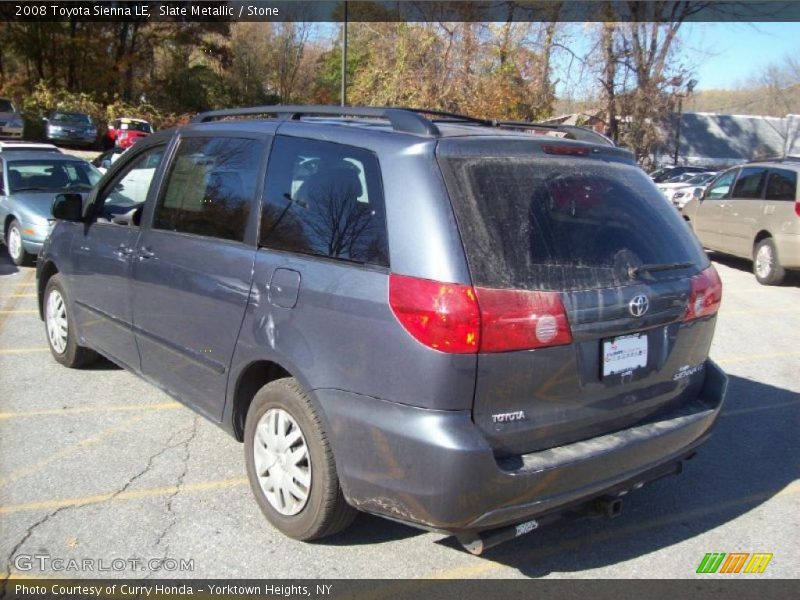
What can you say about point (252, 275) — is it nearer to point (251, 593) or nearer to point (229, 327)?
point (229, 327)

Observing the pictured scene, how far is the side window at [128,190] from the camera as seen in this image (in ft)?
15.4

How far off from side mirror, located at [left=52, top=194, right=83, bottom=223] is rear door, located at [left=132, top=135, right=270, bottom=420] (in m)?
1.03

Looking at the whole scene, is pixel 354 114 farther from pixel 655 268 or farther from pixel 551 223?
pixel 655 268

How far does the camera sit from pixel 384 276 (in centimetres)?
277

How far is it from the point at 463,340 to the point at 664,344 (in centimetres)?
107

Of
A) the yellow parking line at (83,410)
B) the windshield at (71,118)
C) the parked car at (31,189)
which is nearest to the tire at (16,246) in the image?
the parked car at (31,189)

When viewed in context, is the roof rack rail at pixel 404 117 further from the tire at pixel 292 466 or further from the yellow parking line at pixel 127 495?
A: the yellow parking line at pixel 127 495

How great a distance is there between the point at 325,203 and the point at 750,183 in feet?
32.0

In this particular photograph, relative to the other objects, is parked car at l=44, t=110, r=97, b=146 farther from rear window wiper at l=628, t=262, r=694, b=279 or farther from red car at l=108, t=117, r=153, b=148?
rear window wiper at l=628, t=262, r=694, b=279

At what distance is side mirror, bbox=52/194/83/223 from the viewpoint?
4.96m

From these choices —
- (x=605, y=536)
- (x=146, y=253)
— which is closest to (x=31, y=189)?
(x=146, y=253)

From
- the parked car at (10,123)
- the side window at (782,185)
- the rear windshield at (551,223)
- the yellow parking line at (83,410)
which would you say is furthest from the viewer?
the parked car at (10,123)

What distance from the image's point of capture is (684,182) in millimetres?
24094

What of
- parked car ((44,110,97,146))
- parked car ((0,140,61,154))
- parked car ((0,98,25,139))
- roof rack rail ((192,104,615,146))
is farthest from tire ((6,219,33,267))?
parked car ((44,110,97,146))
